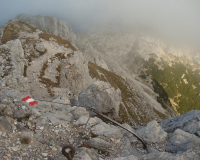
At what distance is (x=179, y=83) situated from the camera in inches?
7175

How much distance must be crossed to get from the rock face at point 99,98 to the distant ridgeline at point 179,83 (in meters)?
157

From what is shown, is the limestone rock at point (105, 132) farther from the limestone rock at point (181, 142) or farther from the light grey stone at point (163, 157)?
the limestone rock at point (181, 142)

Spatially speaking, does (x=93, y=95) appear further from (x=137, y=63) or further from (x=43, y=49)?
(x=137, y=63)

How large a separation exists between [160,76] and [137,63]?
36.3 m

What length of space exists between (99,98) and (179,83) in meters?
186

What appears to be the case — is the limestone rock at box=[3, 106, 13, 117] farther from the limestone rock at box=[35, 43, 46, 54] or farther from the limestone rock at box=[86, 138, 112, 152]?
the limestone rock at box=[35, 43, 46, 54]

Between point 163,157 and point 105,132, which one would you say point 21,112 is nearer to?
point 105,132

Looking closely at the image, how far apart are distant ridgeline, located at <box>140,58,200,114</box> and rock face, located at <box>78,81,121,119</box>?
157 m

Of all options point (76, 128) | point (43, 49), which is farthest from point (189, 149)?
point (43, 49)

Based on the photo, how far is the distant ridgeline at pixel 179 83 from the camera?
167 metres

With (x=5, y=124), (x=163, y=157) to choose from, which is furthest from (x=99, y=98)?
(x=5, y=124)

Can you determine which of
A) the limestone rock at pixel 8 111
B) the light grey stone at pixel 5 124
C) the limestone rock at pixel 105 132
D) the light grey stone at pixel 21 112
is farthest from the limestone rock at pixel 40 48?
the limestone rock at pixel 105 132

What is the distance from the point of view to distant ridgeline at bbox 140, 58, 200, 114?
16656 cm

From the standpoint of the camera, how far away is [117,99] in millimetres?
33656
